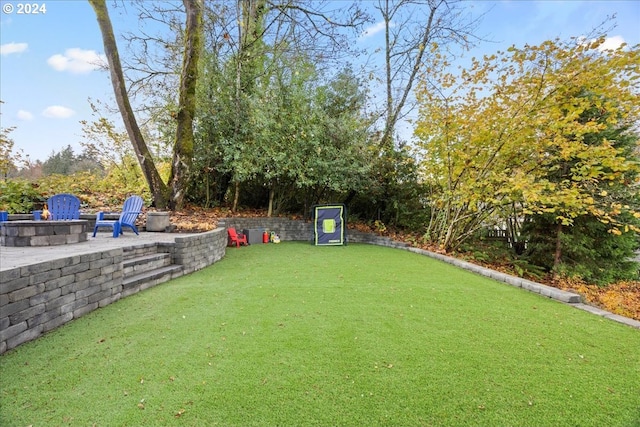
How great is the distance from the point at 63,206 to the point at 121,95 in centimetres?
348

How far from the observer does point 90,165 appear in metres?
13.4

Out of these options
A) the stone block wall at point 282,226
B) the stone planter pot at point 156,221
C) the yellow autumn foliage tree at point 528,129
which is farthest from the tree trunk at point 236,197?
the yellow autumn foliage tree at point 528,129

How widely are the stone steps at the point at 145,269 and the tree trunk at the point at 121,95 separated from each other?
144 inches

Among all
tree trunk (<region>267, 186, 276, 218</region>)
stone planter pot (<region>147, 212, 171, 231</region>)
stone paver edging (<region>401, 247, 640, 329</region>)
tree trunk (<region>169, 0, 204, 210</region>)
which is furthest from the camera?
tree trunk (<region>267, 186, 276, 218</region>)

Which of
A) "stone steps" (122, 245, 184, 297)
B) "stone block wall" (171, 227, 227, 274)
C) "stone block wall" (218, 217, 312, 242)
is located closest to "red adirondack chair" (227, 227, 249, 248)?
"stone block wall" (218, 217, 312, 242)

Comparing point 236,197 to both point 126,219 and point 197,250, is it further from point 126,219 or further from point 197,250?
point 197,250

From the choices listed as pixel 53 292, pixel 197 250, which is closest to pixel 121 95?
pixel 197 250

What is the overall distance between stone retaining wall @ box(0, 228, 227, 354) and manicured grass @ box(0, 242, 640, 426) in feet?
0.47

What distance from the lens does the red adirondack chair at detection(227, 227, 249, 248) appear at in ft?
23.6

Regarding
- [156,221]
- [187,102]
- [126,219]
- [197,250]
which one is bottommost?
[197,250]

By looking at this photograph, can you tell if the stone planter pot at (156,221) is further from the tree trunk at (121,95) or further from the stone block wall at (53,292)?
the stone block wall at (53,292)

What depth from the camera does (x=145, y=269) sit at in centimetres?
396

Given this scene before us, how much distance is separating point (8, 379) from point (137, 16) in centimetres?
888

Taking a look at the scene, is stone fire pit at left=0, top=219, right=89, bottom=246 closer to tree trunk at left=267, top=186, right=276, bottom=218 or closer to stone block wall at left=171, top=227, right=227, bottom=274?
stone block wall at left=171, top=227, right=227, bottom=274
